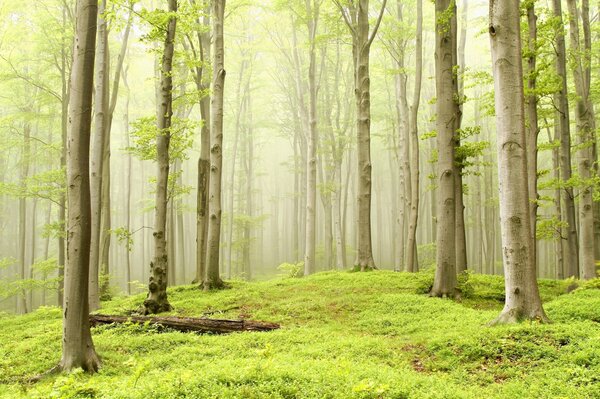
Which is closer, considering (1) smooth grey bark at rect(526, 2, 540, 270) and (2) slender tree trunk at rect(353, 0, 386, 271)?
(1) smooth grey bark at rect(526, 2, 540, 270)

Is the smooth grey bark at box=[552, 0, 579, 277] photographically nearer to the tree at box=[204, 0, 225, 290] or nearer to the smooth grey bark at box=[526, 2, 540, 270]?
the smooth grey bark at box=[526, 2, 540, 270]

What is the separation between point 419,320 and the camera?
8.14 m

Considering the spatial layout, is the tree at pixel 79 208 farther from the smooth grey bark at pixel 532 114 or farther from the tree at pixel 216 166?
the smooth grey bark at pixel 532 114

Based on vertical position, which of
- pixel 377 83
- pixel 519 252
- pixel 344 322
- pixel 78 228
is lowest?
pixel 344 322

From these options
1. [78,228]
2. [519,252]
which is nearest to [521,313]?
[519,252]

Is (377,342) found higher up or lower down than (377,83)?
lower down

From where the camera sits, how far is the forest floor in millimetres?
4160

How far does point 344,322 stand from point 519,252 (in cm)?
372

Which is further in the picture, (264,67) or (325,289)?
(264,67)

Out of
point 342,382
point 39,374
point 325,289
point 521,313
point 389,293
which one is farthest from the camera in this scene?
point 325,289

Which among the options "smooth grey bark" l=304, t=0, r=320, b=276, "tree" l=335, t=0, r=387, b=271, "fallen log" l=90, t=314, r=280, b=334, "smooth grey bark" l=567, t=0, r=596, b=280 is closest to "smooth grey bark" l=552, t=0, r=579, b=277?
"smooth grey bark" l=567, t=0, r=596, b=280

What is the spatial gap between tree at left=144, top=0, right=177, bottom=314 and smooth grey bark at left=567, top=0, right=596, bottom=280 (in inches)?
439

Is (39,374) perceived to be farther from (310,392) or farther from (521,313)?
(521,313)

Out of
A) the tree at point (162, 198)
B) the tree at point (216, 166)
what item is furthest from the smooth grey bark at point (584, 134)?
the tree at point (162, 198)
